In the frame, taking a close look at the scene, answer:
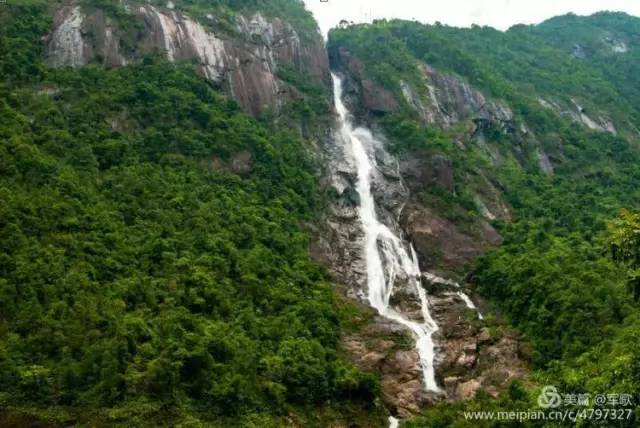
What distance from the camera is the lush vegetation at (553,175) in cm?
2869

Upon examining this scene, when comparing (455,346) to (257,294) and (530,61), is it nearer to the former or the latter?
(257,294)

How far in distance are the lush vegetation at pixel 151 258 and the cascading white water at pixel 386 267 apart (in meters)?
3.77

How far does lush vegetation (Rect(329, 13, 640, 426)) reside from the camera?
28.7 metres

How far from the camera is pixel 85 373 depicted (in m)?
25.0

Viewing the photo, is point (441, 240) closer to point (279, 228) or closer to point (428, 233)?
point (428, 233)

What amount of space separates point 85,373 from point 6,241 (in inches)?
291

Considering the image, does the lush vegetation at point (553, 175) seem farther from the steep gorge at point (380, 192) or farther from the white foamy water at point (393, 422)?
the white foamy water at point (393, 422)

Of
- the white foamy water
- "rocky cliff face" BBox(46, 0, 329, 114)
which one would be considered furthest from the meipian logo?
"rocky cliff face" BBox(46, 0, 329, 114)

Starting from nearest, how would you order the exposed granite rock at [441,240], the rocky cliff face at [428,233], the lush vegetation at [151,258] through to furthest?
the lush vegetation at [151,258] < the rocky cliff face at [428,233] < the exposed granite rock at [441,240]

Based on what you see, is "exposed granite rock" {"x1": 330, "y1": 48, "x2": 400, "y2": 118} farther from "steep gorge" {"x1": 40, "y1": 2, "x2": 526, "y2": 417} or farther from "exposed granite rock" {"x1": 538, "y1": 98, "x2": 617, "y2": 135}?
"exposed granite rock" {"x1": 538, "y1": 98, "x2": 617, "y2": 135}

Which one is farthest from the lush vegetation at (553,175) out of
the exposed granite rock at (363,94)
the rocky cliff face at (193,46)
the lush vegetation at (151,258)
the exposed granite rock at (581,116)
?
the rocky cliff face at (193,46)

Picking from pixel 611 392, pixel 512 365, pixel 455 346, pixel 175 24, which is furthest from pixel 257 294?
pixel 175 24

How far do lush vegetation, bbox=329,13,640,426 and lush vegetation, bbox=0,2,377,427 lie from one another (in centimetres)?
762

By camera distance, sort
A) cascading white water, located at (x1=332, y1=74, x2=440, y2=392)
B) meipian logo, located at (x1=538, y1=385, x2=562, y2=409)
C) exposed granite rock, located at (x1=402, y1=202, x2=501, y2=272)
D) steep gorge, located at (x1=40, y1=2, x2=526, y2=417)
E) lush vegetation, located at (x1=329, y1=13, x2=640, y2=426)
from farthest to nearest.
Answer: exposed granite rock, located at (x1=402, y1=202, x2=501, y2=272), cascading white water, located at (x1=332, y1=74, x2=440, y2=392), steep gorge, located at (x1=40, y1=2, x2=526, y2=417), lush vegetation, located at (x1=329, y1=13, x2=640, y2=426), meipian logo, located at (x1=538, y1=385, x2=562, y2=409)
